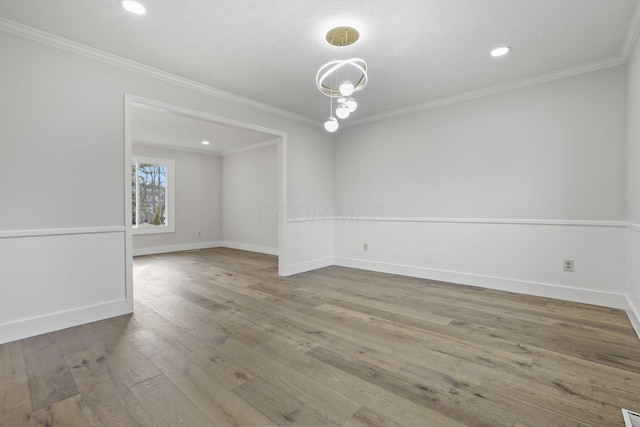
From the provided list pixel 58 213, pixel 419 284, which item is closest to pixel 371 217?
pixel 419 284

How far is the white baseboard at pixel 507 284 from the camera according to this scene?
9.98 feet

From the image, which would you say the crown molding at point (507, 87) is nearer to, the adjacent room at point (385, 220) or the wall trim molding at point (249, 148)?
the adjacent room at point (385, 220)

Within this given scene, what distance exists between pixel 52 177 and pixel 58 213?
1.05 feet

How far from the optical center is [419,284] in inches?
155

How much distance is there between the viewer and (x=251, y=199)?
23.6 ft

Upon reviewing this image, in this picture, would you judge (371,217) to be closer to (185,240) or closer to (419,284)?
(419,284)

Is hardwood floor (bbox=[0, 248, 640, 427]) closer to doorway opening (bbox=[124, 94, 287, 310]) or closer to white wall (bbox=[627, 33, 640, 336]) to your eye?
white wall (bbox=[627, 33, 640, 336])

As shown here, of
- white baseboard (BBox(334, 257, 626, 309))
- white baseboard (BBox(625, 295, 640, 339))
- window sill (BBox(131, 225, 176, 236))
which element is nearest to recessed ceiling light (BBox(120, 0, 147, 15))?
white baseboard (BBox(334, 257, 626, 309))

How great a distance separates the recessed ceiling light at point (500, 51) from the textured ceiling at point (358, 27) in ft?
0.23

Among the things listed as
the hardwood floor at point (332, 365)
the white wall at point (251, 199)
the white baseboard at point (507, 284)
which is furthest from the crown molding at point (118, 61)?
the white baseboard at point (507, 284)

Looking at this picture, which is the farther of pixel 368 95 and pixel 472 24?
pixel 368 95

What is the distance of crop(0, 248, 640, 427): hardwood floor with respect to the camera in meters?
1.48

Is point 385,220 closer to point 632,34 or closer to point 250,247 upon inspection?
point 632,34

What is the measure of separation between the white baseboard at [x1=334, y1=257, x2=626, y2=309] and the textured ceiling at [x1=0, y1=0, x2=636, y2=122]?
7.96ft
